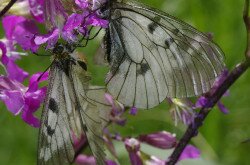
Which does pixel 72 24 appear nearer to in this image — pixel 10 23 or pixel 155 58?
pixel 155 58

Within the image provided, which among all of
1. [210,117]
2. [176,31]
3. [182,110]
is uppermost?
[176,31]

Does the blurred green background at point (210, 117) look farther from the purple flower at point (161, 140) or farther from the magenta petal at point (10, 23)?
the magenta petal at point (10, 23)

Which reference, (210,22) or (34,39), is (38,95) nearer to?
(34,39)

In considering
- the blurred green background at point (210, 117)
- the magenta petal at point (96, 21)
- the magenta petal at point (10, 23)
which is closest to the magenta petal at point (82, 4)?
the magenta petal at point (96, 21)

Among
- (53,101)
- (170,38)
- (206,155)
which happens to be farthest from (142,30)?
(206,155)

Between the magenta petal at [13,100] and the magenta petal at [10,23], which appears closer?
the magenta petal at [13,100]

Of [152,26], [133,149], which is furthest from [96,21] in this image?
[133,149]
